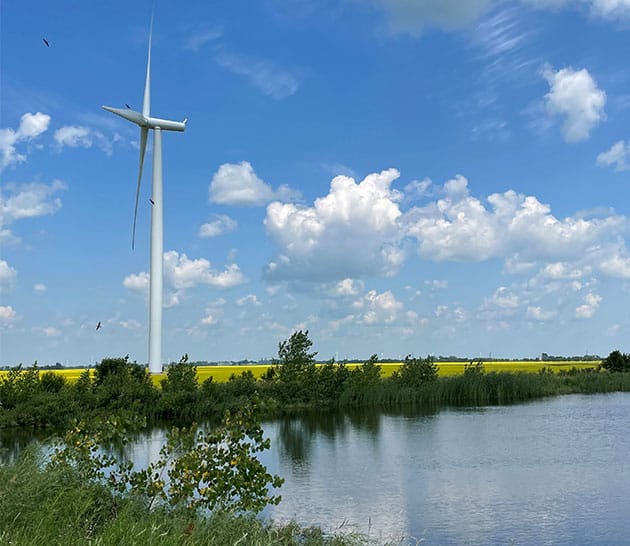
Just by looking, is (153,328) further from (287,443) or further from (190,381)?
(287,443)

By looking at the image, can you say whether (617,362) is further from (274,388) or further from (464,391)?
(274,388)

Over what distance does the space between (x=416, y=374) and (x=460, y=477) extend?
2646cm

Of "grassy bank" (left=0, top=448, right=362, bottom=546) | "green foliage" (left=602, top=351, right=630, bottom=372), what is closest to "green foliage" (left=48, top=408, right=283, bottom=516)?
"grassy bank" (left=0, top=448, right=362, bottom=546)

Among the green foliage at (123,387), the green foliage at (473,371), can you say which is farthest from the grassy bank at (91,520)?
the green foliage at (473,371)

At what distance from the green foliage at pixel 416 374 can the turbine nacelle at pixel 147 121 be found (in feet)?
63.4

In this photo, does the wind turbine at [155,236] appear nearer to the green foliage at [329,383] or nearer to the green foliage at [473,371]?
the green foliage at [329,383]

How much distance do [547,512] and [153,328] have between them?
82.3 ft

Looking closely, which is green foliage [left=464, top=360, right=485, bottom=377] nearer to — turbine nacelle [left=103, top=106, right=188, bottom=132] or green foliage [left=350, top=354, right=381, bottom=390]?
green foliage [left=350, top=354, right=381, bottom=390]

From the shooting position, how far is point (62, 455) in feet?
30.7

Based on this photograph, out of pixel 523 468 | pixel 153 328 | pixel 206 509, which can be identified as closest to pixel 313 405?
pixel 153 328

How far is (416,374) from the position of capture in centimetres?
4278

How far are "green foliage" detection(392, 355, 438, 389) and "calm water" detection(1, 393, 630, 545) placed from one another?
478 inches

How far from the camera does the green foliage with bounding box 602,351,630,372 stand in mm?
58875

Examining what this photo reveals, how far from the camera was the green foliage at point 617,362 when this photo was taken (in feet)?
193
